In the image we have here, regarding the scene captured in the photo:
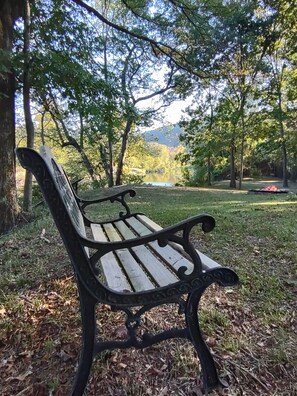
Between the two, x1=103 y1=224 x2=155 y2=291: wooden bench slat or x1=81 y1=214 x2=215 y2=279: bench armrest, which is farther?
x1=103 y1=224 x2=155 y2=291: wooden bench slat

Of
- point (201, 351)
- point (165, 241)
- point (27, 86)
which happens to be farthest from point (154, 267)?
point (27, 86)

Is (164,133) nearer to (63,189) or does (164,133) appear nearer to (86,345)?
(63,189)

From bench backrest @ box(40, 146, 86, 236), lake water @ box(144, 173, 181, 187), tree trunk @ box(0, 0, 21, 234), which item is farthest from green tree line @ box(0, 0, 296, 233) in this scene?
lake water @ box(144, 173, 181, 187)

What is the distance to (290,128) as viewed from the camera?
55.9 feet

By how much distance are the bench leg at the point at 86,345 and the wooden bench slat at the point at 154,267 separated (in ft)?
1.16

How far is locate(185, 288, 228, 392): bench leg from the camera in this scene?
1.41 m

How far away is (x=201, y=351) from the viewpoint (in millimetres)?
1425

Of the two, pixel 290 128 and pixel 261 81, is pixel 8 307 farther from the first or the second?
pixel 290 128

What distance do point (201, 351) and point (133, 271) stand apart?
1.75 ft

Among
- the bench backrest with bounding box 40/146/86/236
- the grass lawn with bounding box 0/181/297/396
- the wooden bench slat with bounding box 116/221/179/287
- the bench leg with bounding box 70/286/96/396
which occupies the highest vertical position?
the bench backrest with bounding box 40/146/86/236

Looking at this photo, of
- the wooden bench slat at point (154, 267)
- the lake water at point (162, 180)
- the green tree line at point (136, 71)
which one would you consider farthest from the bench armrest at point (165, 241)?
the lake water at point (162, 180)

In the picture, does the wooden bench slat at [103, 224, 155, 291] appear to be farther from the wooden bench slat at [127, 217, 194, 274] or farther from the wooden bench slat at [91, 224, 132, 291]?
the wooden bench slat at [127, 217, 194, 274]

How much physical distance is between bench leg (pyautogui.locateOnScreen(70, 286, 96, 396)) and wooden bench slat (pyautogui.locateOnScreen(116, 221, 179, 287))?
35 cm

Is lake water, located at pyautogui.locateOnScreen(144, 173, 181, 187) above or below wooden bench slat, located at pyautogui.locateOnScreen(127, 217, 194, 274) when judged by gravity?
below
